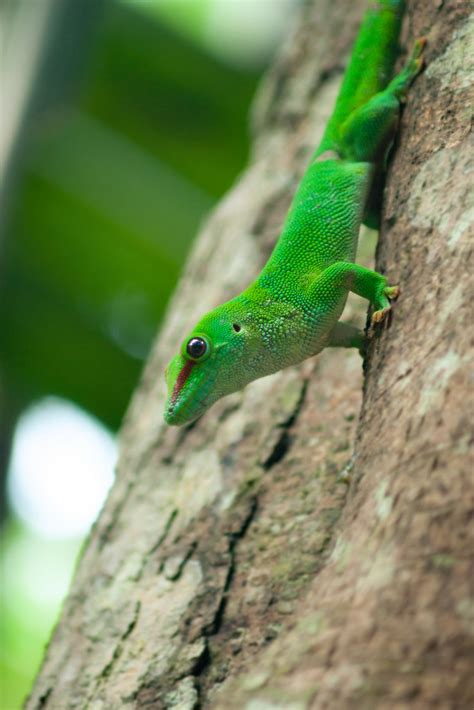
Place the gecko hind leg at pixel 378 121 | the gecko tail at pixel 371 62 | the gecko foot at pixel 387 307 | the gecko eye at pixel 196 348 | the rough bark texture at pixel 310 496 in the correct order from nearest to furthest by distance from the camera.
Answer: the rough bark texture at pixel 310 496, the gecko foot at pixel 387 307, the gecko hind leg at pixel 378 121, the gecko eye at pixel 196 348, the gecko tail at pixel 371 62

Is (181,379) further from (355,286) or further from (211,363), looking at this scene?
(355,286)

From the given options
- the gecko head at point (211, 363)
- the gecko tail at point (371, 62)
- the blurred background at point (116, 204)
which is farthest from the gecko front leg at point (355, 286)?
the blurred background at point (116, 204)

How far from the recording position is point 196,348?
316 centimetres

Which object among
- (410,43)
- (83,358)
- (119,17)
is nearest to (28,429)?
(83,358)

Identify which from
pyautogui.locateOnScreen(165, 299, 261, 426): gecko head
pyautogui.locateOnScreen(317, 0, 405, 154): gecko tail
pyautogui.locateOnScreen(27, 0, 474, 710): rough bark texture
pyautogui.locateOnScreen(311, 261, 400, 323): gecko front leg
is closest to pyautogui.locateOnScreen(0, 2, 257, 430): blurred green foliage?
pyautogui.locateOnScreen(27, 0, 474, 710): rough bark texture

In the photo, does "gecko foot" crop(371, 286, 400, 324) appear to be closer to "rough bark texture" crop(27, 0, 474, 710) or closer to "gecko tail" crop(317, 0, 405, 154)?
"rough bark texture" crop(27, 0, 474, 710)

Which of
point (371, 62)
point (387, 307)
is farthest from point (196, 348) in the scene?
point (371, 62)

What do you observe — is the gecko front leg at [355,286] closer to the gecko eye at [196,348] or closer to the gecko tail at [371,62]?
the gecko eye at [196,348]

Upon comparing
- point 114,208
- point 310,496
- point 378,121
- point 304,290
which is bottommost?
point 310,496

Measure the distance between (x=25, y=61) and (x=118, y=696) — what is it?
471cm

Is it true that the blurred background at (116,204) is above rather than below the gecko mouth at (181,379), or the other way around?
above

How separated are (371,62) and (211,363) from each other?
5.44 feet

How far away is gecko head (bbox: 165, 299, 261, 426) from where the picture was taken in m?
3.13

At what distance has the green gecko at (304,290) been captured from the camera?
312 centimetres
